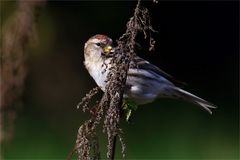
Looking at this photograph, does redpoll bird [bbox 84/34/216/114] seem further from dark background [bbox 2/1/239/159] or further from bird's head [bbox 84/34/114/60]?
dark background [bbox 2/1/239/159]

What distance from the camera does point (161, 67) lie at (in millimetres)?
8680

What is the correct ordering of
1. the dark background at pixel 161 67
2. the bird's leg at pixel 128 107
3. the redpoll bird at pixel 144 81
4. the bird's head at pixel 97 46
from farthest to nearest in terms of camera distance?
the dark background at pixel 161 67, the redpoll bird at pixel 144 81, the bird's head at pixel 97 46, the bird's leg at pixel 128 107

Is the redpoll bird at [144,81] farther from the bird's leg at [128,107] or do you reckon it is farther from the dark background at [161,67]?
the dark background at [161,67]

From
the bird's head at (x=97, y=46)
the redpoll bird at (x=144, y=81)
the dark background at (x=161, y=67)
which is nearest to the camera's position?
the bird's head at (x=97, y=46)

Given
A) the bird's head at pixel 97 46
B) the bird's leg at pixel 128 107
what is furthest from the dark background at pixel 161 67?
the bird's leg at pixel 128 107

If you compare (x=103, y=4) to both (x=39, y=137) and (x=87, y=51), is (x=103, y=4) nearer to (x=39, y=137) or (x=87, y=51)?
(x=39, y=137)

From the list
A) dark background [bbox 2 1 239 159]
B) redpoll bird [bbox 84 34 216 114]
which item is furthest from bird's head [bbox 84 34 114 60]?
dark background [bbox 2 1 239 159]

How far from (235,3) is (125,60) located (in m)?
7.77

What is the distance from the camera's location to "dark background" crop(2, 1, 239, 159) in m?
6.68

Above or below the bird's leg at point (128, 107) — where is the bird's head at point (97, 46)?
above

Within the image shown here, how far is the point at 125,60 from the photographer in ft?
5.57

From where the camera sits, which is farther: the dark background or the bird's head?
the dark background

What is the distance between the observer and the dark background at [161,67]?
668cm

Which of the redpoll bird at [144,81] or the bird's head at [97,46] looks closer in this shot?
the bird's head at [97,46]
